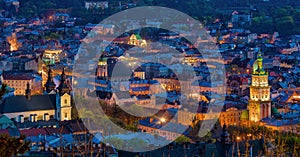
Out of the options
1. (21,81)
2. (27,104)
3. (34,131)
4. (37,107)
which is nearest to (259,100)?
(37,107)

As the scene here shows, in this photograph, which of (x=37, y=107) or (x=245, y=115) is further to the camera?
(x=245, y=115)

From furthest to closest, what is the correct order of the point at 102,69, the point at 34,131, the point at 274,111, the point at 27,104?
1. the point at 102,69
2. the point at 274,111
3. the point at 27,104
4. the point at 34,131

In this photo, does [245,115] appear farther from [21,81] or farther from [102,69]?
[102,69]

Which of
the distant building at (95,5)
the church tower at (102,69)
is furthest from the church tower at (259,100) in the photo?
the distant building at (95,5)

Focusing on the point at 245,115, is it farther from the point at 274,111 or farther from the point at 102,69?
the point at 102,69

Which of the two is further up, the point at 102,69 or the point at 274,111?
the point at 102,69

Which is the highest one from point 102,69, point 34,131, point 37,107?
point 102,69

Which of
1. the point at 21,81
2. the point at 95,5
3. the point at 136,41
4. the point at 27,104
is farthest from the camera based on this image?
the point at 95,5

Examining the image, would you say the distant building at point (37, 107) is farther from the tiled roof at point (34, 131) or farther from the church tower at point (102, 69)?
the church tower at point (102, 69)

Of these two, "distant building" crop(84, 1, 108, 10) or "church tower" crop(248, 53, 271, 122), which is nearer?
"church tower" crop(248, 53, 271, 122)

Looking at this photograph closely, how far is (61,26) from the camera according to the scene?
124 feet

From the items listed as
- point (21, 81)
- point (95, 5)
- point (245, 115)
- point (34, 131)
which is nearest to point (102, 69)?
point (21, 81)

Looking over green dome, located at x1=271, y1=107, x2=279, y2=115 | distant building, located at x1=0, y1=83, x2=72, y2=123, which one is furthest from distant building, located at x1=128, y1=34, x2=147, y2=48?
distant building, located at x1=0, y1=83, x2=72, y2=123

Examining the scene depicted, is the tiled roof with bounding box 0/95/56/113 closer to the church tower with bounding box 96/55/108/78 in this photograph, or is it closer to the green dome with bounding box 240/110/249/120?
the green dome with bounding box 240/110/249/120
